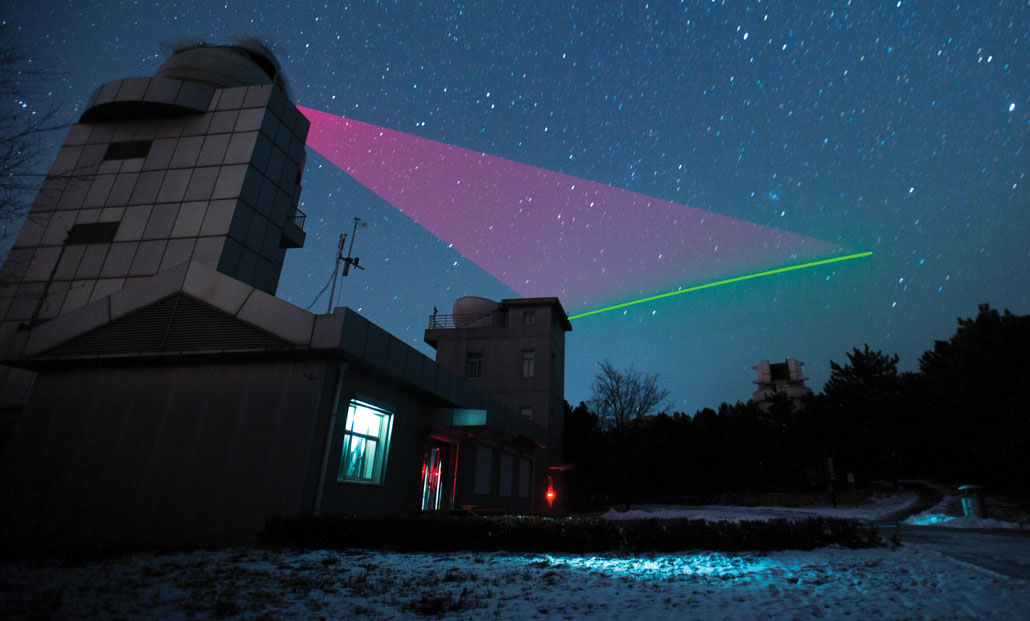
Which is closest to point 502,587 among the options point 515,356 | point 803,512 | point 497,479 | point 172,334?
point 172,334

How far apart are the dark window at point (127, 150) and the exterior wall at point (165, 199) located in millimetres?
171

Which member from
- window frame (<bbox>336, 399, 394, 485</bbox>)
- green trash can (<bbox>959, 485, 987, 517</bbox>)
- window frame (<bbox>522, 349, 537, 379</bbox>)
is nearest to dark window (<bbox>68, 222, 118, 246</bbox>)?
window frame (<bbox>336, 399, 394, 485</bbox>)

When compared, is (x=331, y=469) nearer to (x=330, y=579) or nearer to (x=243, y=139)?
(x=330, y=579)

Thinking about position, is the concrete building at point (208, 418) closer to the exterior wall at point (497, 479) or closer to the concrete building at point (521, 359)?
the exterior wall at point (497, 479)

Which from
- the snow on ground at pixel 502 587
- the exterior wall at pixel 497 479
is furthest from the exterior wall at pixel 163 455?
the exterior wall at pixel 497 479

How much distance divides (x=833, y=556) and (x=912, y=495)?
1330 inches

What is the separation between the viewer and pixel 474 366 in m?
34.6

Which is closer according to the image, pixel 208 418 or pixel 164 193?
pixel 208 418

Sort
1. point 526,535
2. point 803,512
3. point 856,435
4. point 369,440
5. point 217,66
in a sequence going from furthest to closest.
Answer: point 856,435
point 217,66
point 803,512
point 369,440
point 526,535

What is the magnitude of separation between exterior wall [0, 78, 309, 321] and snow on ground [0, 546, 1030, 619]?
17746mm

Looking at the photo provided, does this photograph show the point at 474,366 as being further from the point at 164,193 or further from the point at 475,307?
the point at 164,193

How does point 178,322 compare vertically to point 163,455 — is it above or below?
above

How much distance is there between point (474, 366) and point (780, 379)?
67.1 metres

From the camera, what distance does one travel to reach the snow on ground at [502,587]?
5652 millimetres
